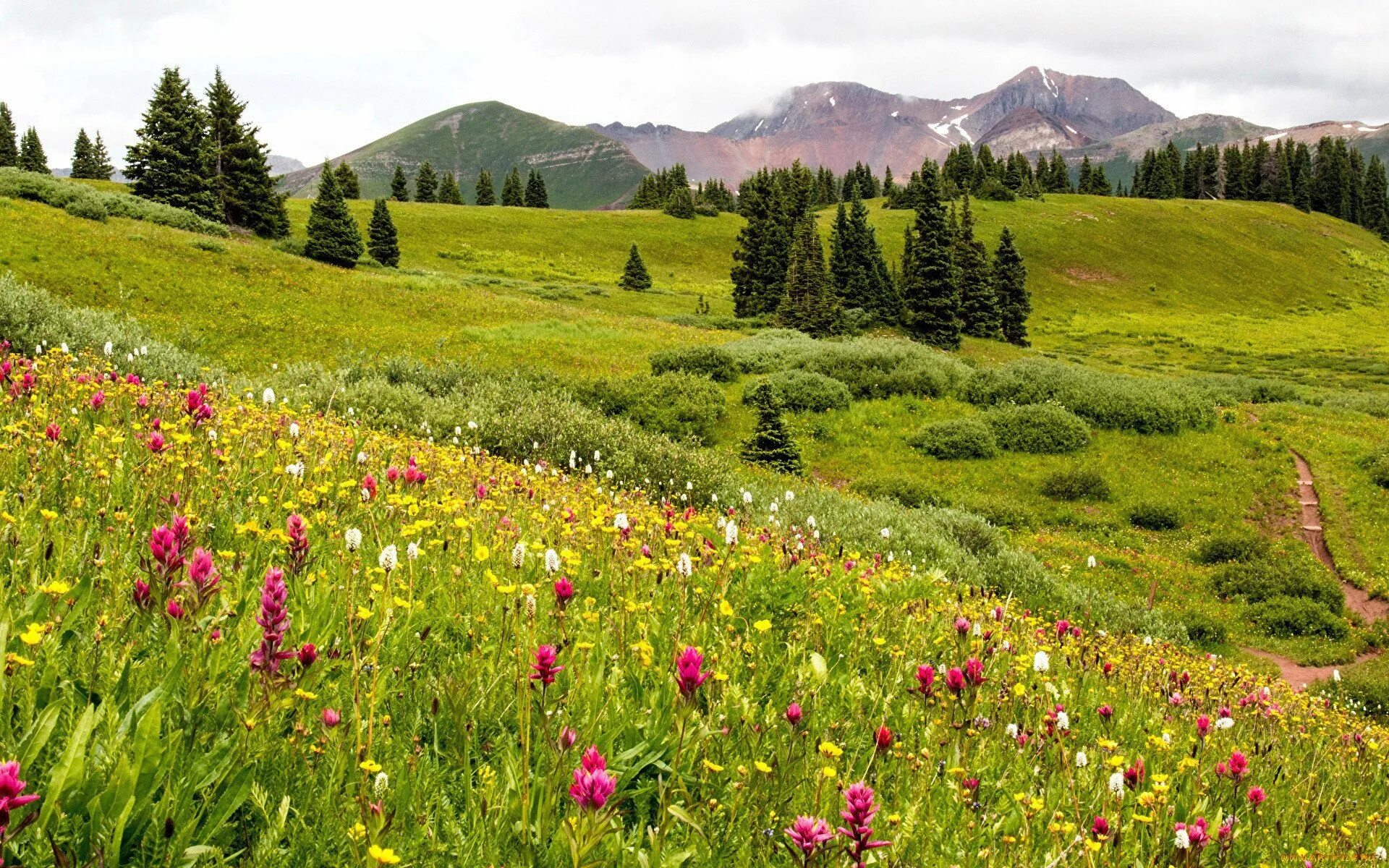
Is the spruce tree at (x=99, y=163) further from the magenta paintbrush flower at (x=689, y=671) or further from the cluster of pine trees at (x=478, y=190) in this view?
the magenta paintbrush flower at (x=689, y=671)

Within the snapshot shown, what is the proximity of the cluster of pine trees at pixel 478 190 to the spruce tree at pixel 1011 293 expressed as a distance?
67.5 m

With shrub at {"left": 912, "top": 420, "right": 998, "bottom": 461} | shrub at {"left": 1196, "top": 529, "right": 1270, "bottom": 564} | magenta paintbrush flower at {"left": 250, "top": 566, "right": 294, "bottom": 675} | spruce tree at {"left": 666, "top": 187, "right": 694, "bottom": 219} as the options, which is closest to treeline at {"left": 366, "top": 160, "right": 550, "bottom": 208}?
spruce tree at {"left": 666, "top": 187, "right": 694, "bottom": 219}

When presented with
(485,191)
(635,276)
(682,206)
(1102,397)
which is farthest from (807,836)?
(485,191)

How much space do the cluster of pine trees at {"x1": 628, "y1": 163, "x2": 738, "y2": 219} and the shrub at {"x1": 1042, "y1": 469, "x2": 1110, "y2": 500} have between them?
291 ft

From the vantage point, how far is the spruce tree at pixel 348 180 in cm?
8347

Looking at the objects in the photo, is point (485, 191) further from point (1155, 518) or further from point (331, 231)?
point (1155, 518)

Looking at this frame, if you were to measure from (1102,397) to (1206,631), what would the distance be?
516 inches

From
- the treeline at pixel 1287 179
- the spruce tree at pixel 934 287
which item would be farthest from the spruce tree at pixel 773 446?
the treeline at pixel 1287 179

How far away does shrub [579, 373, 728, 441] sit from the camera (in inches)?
858

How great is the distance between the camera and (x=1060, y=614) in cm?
1154

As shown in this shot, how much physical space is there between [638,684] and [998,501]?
1868 centimetres

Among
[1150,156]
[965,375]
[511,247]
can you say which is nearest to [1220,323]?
[965,375]

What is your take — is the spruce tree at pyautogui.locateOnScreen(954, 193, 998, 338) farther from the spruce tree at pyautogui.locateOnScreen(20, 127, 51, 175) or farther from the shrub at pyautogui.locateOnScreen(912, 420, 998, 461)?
the spruce tree at pyautogui.locateOnScreen(20, 127, 51, 175)

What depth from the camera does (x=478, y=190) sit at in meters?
115
